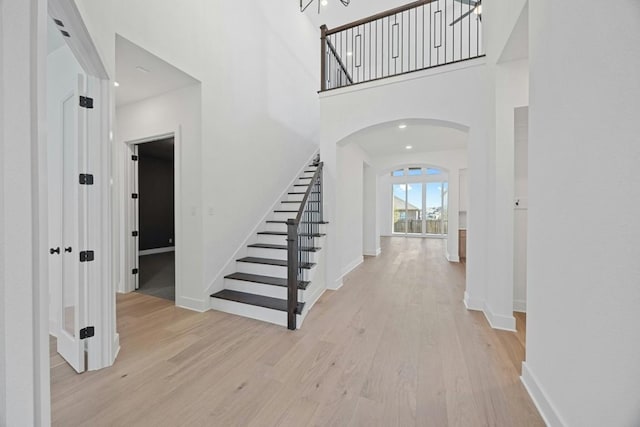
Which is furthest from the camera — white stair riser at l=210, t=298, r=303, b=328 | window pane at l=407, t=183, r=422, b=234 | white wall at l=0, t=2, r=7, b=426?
window pane at l=407, t=183, r=422, b=234

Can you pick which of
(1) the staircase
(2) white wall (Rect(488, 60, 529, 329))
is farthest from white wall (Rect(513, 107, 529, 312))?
(1) the staircase

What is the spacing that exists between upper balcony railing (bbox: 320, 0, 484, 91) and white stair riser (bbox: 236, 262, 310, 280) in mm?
2868

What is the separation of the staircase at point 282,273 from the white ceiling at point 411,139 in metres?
1.47

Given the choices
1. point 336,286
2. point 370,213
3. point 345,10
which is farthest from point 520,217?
point 345,10

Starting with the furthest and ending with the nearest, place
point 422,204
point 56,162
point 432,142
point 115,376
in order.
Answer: point 422,204
point 432,142
point 56,162
point 115,376

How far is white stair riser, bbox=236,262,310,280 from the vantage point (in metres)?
3.21

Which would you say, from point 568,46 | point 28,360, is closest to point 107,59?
point 28,360

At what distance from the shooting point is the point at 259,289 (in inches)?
122

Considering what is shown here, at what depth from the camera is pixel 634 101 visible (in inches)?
35.0

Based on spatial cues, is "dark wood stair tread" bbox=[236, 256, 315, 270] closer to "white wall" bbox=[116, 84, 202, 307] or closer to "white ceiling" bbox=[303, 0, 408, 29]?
"white wall" bbox=[116, 84, 202, 307]

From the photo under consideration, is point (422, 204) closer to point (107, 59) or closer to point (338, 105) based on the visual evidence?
point (338, 105)

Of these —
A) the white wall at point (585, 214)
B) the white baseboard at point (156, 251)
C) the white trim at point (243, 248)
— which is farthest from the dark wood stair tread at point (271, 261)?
the white baseboard at point (156, 251)

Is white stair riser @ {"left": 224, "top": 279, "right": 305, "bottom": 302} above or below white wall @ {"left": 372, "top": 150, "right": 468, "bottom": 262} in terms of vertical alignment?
below

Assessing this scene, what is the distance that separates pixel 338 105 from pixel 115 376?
393 centimetres
